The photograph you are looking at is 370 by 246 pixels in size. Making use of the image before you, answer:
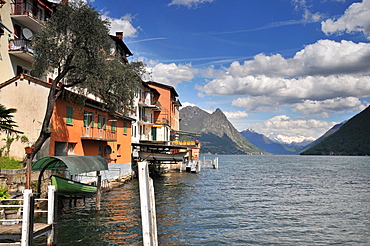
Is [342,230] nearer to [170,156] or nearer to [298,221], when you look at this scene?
[298,221]

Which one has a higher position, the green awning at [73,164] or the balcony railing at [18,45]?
the balcony railing at [18,45]

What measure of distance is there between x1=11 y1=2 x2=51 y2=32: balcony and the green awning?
15.9 meters

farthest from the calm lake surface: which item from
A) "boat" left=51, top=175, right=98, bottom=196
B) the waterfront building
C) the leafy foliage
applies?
the leafy foliage

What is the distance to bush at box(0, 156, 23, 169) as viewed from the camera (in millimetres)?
19594

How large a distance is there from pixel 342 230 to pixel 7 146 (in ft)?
69.6

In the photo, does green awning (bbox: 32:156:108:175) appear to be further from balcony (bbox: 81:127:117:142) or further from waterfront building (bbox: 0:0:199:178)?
balcony (bbox: 81:127:117:142)

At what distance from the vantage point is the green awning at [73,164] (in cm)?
1719

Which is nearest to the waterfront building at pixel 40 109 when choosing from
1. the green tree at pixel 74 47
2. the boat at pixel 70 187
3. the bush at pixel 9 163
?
the bush at pixel 9 163

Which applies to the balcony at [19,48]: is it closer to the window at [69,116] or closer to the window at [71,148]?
the window at [69,116]

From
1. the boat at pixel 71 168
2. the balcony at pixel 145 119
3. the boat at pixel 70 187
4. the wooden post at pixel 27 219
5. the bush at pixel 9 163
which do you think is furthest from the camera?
the balcony at pixel 145 119

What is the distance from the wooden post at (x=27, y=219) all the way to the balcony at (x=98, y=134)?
18.3 meters

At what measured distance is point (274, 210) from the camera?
948 inches

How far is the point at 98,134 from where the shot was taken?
3044 centimetres

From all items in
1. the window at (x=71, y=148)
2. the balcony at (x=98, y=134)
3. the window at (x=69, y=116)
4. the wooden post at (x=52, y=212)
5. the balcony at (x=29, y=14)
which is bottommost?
the wooden post at (x=52, y=212)
